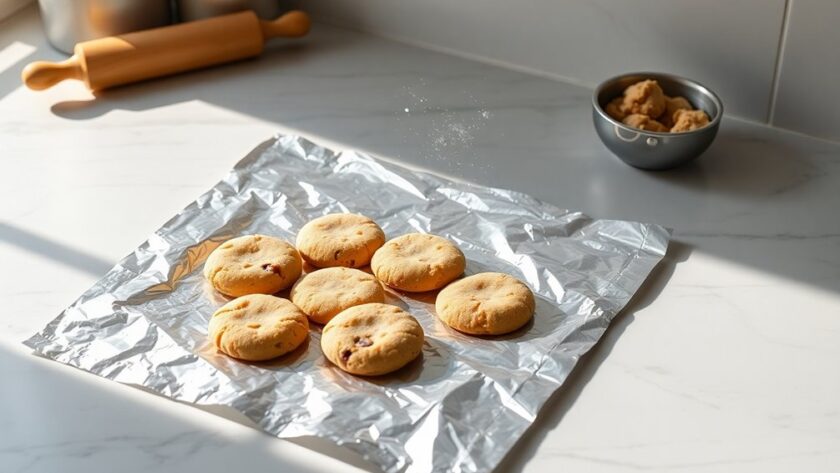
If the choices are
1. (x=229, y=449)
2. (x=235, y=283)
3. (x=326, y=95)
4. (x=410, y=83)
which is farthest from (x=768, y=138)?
(x=229, y=449)

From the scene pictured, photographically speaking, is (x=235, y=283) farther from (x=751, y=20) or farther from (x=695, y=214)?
(x=751, y=20)

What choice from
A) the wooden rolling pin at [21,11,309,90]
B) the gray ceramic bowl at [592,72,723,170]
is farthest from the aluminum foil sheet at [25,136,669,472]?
the wooden rolling pin at [21,11,309,90]

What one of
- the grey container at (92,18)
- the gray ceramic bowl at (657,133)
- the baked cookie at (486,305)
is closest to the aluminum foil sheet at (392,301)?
the baked cookie at (486,305)

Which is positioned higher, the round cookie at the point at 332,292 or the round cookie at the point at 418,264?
the round cookie at the point at 418,264

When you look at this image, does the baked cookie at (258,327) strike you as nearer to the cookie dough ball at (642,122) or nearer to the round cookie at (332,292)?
the round cookie at (332,292)

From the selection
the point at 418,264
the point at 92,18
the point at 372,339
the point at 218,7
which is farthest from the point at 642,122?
the point at 92,18

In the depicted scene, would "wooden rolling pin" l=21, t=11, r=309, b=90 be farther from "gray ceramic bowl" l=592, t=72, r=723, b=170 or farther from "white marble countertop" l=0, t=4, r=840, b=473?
"gray ceramic bowl" l=592, t=72, r=723, b=170
